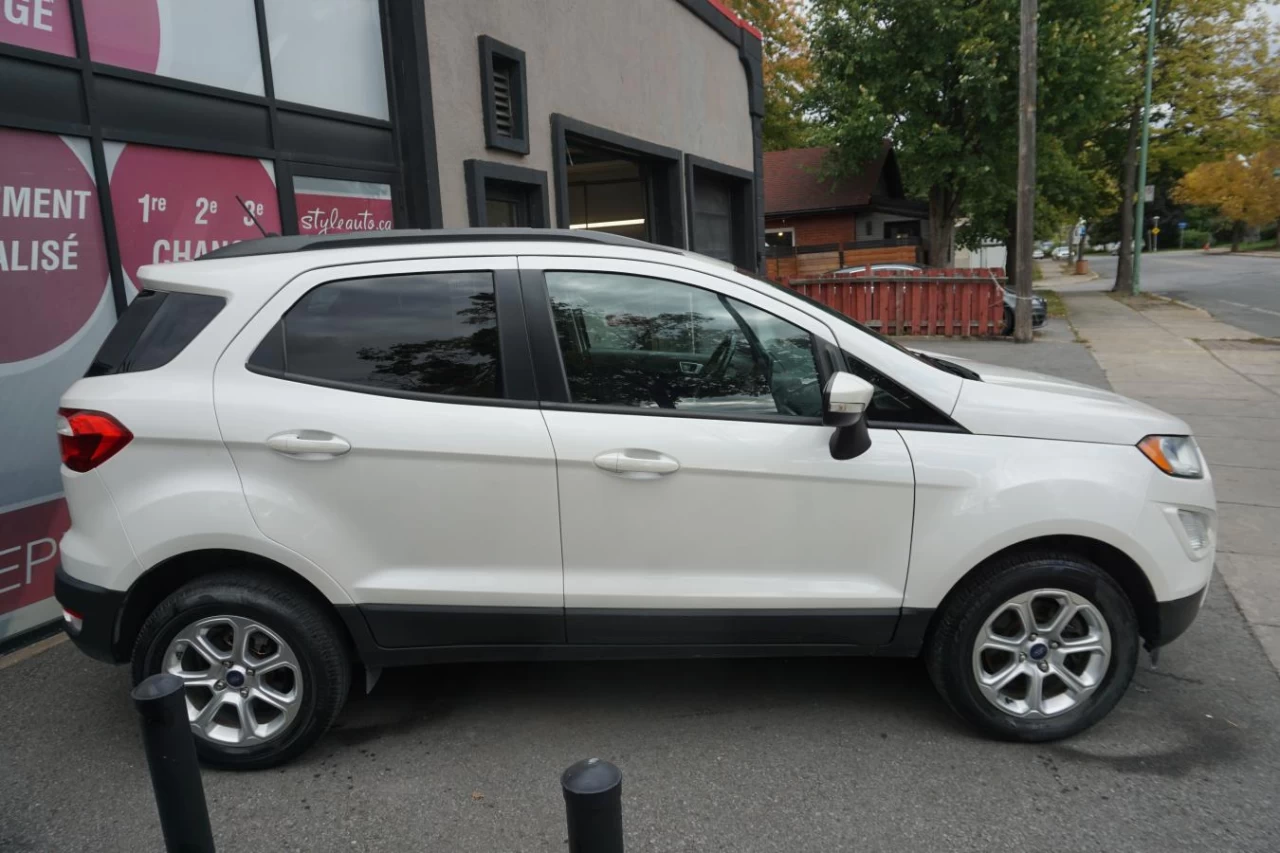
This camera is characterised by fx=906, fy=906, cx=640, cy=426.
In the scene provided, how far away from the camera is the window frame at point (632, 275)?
310 cm

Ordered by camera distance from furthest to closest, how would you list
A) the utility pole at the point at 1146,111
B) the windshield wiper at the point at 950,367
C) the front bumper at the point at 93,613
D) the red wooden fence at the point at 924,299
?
the utility pole at the point at 1146,111, the red wooden fence at the point at 924,299, the windshield wiper at the point at 950,367, the front bumper at the point at 93,613

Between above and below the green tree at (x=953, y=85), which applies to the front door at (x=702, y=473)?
below

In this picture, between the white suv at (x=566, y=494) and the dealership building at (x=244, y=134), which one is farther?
the dealership building at (x=244, y=134)

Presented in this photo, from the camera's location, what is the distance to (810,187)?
31.8m

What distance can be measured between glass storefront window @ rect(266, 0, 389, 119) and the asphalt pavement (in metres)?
4.13

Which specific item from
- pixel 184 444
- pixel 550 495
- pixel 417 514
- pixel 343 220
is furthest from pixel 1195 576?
pixel 343 220

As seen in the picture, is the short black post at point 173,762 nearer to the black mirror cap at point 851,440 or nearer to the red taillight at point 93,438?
the red taillight at point 93,438

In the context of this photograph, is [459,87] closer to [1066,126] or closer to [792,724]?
[792,724]

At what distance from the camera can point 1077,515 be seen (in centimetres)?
306

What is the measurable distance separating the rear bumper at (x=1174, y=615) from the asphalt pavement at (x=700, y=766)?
1.26ft

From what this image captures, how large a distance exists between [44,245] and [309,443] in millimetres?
2608

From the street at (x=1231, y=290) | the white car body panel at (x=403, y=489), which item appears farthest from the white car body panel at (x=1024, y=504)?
the street at (x=1231, y=290)

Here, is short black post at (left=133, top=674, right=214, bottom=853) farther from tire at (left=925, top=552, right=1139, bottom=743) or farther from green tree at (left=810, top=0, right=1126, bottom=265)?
green tree at (left=810, top=0, right=1126, bottom=265)

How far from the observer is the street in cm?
1897
